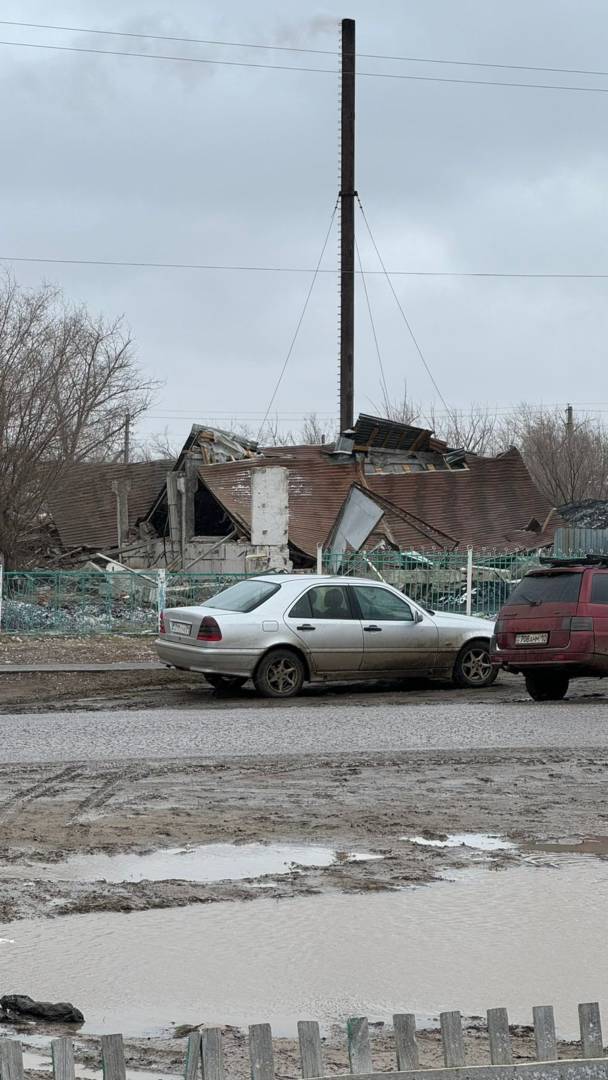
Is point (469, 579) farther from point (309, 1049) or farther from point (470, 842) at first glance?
point (309, 1049)

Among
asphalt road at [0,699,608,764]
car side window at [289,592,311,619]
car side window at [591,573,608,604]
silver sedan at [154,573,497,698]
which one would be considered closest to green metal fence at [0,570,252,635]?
silver sedan at [154,573,497,698]

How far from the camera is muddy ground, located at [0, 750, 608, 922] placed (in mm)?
7117

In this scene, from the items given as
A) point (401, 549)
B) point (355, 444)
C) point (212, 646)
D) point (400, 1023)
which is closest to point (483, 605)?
point (401, 549)

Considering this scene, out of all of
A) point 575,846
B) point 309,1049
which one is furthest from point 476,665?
point 309,1049

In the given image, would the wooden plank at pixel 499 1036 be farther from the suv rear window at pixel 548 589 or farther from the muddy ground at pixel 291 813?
the suv rear window at pixel 548 589

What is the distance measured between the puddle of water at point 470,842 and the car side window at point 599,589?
371 inches

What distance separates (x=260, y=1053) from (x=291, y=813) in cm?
566

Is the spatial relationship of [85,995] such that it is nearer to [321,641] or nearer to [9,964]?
[9,964]

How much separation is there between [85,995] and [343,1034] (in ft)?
3.70

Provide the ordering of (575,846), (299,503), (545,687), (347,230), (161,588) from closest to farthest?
(575,846) < (545,687) < (161,588) < (299,503) < (347,230)

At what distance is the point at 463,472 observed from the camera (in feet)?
117

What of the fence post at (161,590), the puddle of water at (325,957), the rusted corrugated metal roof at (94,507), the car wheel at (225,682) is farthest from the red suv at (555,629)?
the rusted corrugated metal roof at (94,507)

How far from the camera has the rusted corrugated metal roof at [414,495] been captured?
1294 inches

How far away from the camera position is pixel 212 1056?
3354 mm
